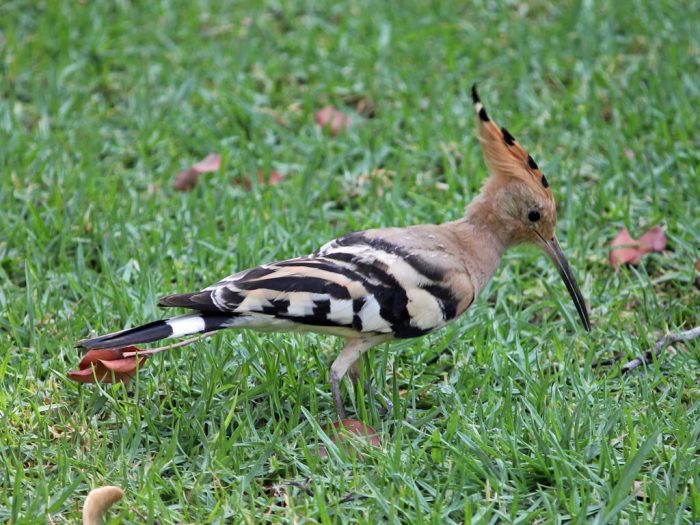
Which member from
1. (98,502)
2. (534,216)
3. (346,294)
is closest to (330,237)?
(534,216)

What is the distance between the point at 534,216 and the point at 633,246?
97 centimetres

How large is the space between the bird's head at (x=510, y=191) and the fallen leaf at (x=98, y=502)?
1.75m

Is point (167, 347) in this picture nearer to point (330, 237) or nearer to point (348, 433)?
point (348, 433)

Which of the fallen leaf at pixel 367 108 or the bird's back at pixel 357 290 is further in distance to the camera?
the fallen leaf at pixel 367 108

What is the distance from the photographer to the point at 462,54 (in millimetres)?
6539

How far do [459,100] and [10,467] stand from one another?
3559 mm

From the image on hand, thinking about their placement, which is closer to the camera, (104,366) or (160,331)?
(160,331)

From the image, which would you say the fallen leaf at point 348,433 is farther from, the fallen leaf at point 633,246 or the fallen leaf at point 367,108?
the fallen leaf at point 367,108

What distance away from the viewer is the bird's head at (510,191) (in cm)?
403

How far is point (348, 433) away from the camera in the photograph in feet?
11.6

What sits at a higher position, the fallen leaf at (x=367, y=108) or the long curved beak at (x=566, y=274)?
the fallen leaf at (x=367, y=108)

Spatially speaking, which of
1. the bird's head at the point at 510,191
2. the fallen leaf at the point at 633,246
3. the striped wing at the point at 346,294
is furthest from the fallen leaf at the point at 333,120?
the striped wing at the point at 346,294

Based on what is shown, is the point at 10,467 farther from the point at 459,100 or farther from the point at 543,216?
the point at 459,100

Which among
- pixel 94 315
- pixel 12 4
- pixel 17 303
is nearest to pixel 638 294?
pixel 94 315
